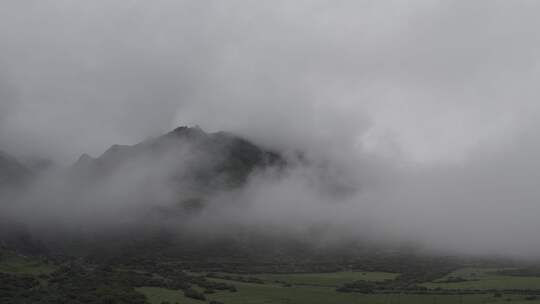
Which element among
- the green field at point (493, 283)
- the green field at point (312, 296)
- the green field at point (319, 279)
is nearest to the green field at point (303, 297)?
the green field at point (312, 296)

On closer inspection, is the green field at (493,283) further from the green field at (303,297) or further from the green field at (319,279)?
the green field at (319,279)

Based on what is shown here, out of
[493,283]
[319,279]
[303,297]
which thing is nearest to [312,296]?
[303,297]

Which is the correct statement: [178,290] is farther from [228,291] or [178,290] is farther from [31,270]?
[31,270]

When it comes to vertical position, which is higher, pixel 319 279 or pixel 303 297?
pixel 319 279

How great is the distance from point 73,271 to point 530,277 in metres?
148

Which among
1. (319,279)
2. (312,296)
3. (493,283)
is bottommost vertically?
(312,296)

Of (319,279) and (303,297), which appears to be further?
(319,279)

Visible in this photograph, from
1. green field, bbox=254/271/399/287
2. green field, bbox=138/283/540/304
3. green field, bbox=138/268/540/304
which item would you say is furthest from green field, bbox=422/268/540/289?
green field, bbox=254/271/399/287

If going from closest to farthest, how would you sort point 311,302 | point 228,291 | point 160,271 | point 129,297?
1. point 129,297
2. point 311,302
3. point 228,291
4. point 160,271

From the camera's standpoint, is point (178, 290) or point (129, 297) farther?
point (178, 290)

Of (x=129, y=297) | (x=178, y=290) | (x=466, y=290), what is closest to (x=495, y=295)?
(x=466, y=290)

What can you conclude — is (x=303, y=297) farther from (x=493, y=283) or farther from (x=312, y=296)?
(x=493, y=283)

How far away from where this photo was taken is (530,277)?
186625 mm

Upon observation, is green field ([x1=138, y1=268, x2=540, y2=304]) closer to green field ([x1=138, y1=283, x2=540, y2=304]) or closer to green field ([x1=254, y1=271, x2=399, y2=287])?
green field ([x1=138, y1=283, x2=540, y2=304])
